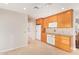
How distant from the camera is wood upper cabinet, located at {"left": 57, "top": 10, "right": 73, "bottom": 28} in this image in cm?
205

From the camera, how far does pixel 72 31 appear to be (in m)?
2.07

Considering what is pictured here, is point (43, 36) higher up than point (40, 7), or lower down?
lower down

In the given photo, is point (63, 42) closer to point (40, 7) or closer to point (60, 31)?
point (60, 31)

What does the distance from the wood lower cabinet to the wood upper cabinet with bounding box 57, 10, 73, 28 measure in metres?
0.22

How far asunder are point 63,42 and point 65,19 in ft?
1.42

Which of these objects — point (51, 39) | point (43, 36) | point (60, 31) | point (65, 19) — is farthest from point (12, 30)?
point (65, 19)

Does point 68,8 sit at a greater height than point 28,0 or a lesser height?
lesser

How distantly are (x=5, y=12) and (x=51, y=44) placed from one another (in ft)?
3.47

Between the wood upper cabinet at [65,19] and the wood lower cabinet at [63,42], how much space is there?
0.22 meters

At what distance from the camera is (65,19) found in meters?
2.11

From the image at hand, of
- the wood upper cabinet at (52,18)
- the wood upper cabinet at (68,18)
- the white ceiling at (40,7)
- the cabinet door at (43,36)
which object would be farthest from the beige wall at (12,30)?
the wood upper cabinet at (68,18)

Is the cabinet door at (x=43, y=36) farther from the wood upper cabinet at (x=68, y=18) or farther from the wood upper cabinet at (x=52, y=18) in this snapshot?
the wood upper cabinet at (x=68, y=18)
